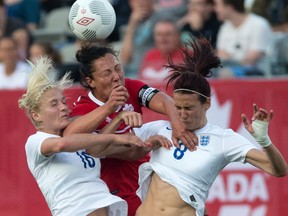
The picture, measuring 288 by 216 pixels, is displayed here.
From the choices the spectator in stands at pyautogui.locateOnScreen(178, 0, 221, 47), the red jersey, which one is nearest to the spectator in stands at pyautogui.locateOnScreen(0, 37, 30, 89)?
the spectator in stands at pyautogui.locateOnScreen(178, 0, 221, 47)

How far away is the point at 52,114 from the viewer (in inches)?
283

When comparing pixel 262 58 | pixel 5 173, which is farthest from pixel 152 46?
pixel 5 173

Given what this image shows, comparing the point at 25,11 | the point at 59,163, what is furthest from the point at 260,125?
the point at 25,11

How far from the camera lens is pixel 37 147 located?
7.09 meters

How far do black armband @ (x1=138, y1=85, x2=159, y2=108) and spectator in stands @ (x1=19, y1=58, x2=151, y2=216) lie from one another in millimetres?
607

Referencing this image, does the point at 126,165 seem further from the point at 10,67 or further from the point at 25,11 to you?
the point at 25,11

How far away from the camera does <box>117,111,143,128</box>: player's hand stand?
6.89m

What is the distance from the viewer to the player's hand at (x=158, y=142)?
7.14 m

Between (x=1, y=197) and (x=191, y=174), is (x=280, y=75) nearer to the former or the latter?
(x=1, y=197)

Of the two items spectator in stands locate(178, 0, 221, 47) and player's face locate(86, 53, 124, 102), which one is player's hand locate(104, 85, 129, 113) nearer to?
player's face locate(86, 53, 124, 102)

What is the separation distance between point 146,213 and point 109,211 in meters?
0.35

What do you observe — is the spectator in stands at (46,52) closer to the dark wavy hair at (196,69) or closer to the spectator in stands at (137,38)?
the spectator in stands at (137,38)

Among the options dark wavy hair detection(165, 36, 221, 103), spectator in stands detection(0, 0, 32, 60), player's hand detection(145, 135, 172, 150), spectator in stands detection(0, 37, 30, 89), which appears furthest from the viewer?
spectator in stands detection(0, 0, 32, 60)

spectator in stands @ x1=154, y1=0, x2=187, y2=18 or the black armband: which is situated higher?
the black armband
